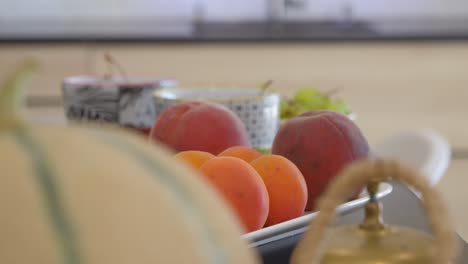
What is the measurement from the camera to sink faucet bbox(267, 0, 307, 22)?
224 cm

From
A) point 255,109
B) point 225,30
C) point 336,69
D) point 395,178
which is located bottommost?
point 336,69

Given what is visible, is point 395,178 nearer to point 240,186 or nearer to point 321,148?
point 240,186

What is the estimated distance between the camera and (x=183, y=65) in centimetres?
211

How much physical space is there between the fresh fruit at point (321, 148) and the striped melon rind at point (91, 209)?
1.20ft

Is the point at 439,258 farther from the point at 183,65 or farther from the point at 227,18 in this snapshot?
the point at 227,18

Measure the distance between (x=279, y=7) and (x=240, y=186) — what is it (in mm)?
1798

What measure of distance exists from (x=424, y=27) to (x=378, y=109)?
1.00ft

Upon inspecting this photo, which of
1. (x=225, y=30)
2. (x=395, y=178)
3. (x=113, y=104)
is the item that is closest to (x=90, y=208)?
(x=395, y=178)

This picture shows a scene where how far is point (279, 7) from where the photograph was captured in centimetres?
226

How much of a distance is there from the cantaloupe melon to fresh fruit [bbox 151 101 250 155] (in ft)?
1.34

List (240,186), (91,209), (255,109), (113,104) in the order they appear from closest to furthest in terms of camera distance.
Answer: (91,209) < (240,186) < (255,109) < (113,104)

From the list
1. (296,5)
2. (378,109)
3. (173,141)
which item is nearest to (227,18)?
(296,5)

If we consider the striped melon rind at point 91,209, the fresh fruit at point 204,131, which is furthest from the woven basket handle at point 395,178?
the fresh fruit at point 204,131

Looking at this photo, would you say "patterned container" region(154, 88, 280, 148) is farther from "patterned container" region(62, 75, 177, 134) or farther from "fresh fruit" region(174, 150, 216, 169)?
"fresh fruit" region(174, 150, 216, 169)
